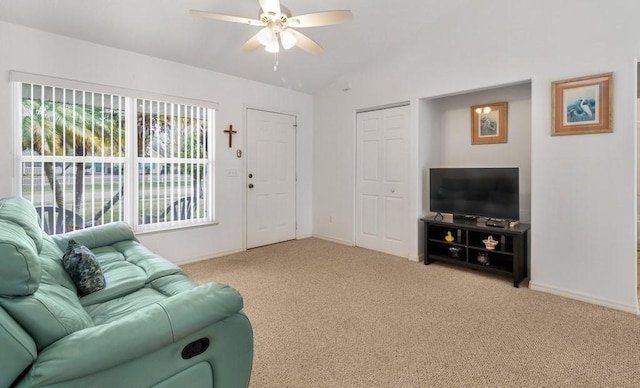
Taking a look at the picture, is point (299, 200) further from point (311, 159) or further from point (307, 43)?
point (307, 43)

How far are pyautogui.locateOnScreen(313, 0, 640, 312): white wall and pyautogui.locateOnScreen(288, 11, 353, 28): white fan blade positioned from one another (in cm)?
181

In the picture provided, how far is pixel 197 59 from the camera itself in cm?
386

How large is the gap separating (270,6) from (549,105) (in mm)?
2653

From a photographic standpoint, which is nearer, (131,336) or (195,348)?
(131,336)

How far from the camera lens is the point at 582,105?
286 centimetres

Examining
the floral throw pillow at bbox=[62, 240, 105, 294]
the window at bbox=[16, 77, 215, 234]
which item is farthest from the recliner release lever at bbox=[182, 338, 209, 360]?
the window at bbox=[16, 77, 215, 234]

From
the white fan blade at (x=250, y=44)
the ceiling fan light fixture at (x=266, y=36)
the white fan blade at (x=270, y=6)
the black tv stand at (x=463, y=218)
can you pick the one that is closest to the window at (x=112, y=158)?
the white fan blade at (x=250, y=44)

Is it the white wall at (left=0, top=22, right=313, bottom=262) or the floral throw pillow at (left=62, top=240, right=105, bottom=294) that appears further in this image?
the white wall at (left=0, top=22, right=313, bottom=262)

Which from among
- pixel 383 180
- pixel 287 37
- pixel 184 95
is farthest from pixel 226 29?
pixel 383 180

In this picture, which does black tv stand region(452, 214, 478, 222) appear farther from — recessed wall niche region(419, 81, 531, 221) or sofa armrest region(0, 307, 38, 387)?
sofa armrest region(0, 307, 38, 387)

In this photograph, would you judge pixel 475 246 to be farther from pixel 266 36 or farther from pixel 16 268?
pixel 16 268

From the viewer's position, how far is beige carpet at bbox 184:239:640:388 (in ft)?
6.09

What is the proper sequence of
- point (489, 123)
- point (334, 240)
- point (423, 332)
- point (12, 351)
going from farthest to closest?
point (334, 240), point (489, 123), point (423, 332), point (12, 351)

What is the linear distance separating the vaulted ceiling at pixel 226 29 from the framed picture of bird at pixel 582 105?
4.72 ft
